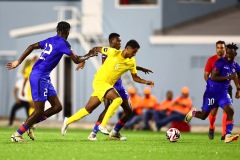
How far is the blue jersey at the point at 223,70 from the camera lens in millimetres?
21250

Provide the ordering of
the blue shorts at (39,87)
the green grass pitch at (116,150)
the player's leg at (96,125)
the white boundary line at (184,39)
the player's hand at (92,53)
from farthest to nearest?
the white boundary line at (184,39) < the player's leg at (96,125) < the player's hand at (92,53) < the blue shorts at (39,87) < the green grass pitch at (116,150)

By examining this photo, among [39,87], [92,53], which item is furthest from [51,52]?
[92,53]

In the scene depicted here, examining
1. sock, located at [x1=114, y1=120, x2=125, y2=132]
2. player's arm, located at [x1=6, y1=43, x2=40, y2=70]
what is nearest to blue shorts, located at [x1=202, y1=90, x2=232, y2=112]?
sock, located at [x1=114, y1=120, x2=125, y2=132]

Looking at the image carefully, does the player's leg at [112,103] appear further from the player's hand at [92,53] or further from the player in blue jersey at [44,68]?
the player in blue jersey at [44,68]

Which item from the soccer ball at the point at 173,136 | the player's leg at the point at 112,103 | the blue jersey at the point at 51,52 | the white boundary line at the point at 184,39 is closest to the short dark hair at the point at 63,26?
the blue jersey at the point at 51,52

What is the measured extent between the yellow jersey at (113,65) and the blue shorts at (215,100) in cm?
212

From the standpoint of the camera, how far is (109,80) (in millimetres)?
20625

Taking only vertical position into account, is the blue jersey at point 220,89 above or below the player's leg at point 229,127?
above

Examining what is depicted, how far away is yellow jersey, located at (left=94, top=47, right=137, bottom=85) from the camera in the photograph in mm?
20500

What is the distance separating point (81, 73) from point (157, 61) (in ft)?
10.2

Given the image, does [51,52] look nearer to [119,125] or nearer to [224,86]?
[119,125]

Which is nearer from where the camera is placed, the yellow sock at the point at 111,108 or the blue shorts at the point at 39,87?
the blue shorts at the point at 39,87

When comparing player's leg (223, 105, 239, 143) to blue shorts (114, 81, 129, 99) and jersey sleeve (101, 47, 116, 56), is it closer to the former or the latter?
blue shorts (114, 81, 129, 99)

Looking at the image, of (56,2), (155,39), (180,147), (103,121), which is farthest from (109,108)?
(56,2)
